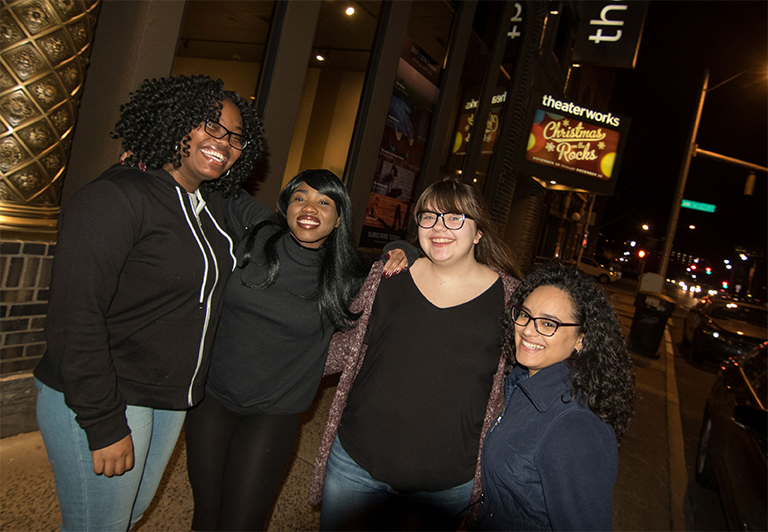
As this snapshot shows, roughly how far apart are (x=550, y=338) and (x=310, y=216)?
1.26 meters

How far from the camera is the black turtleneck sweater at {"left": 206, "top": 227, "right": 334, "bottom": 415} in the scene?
2.17 meters

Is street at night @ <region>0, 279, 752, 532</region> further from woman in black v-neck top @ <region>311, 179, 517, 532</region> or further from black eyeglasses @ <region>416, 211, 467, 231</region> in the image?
black eyeglasses @ <region>416, 211, 467, 231</region>

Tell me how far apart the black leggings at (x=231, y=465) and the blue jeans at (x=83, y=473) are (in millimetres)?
322

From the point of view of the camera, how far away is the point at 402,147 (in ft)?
22.9

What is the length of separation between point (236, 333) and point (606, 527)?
166 cm

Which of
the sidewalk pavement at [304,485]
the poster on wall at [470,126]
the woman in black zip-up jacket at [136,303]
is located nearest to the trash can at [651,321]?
the sidewalk pavement at [304,485]

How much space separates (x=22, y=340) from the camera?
319cm

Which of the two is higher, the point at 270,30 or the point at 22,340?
the point at 270,30

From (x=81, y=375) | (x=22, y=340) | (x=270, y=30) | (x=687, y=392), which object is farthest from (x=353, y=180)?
(x=687, y=392)

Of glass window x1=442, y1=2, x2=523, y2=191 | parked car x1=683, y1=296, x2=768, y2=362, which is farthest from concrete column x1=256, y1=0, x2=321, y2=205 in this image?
parked car x1=683, y1=296, x2=768, y2=362

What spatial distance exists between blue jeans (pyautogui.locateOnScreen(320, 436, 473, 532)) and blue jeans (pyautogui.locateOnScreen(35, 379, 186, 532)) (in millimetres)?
830

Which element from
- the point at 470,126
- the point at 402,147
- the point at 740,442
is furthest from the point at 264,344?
the point at 470,126

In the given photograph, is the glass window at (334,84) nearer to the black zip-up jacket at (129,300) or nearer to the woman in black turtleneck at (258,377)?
the woman in black turtleneck at (258,377)

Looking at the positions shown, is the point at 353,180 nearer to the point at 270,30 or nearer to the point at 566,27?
the point at 270,30
